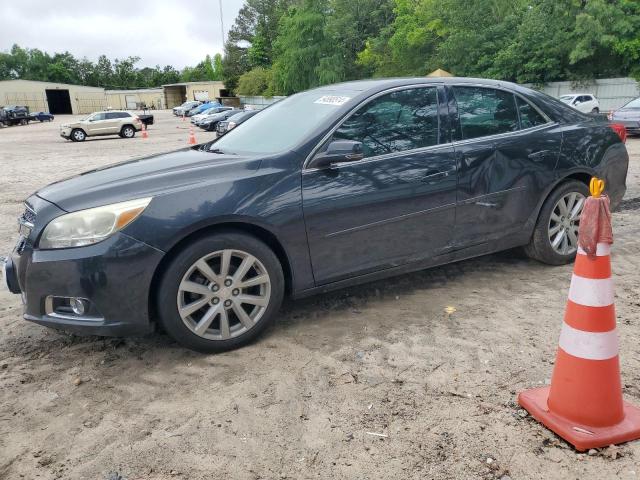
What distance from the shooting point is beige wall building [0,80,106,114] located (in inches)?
2963

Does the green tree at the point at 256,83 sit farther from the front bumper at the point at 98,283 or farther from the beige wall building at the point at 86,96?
the front bumper at the point at 98,283

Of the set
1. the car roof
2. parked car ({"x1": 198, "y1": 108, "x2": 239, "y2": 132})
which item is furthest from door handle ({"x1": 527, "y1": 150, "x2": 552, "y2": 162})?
parked car ({"x1": 198, "y1": 108, "x2": 239, "y2": 132})

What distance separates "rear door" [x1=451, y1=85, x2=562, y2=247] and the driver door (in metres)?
0.15

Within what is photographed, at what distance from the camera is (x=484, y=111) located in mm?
4219

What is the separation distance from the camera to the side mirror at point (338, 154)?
3379 mm

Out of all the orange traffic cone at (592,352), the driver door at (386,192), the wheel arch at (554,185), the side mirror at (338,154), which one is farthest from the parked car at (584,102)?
the orange traffic cone at (592,352)

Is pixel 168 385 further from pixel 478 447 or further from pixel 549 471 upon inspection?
pixel 549 471

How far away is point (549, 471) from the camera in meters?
2.23

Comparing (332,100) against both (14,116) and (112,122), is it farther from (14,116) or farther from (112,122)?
(14,116)

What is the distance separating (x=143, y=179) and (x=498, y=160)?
2.63 m

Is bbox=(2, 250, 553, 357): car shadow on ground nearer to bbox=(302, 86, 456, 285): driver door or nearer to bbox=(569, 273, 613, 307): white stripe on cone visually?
bbox=(302, 86, 456, 285): driver door

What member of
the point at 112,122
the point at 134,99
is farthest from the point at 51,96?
the point at 112,122

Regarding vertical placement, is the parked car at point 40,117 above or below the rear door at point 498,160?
above

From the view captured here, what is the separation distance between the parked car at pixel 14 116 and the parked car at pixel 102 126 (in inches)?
922
